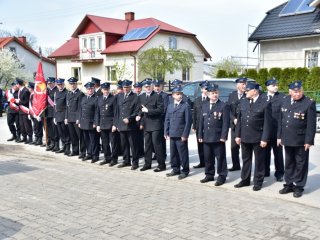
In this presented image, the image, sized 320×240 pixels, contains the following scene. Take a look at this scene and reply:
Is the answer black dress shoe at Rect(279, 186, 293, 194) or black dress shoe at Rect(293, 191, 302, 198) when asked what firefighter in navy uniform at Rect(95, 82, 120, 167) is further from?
black dress shoe at Rect(293, 191, 302, 198)

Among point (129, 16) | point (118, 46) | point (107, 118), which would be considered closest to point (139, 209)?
point (107, 118)

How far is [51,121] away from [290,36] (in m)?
13.7

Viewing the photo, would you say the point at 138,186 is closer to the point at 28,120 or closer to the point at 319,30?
the point at 28,120

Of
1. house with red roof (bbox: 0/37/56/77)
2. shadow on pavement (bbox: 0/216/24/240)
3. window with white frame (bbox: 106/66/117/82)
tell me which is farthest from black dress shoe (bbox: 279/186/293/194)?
house with red roof (bbox: 0/37/56/77)

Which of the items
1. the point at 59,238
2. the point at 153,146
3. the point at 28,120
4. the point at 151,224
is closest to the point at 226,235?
the point at 151,224

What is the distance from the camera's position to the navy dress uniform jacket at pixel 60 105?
32.4 ft

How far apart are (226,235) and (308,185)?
2.85 metres

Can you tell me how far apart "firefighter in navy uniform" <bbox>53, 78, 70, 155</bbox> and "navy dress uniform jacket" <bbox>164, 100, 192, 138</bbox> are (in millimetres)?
3401

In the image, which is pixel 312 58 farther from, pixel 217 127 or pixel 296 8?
pixel 217 127

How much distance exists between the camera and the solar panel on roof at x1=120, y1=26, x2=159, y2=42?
3400 centimetres

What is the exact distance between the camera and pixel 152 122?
8.16 m

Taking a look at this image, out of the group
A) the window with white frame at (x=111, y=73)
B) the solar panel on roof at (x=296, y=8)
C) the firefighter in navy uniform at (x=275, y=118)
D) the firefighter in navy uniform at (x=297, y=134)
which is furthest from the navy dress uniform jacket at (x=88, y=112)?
the window with white frame at (x=111, y=73)

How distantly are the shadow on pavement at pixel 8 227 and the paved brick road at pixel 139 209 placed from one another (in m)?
0.01

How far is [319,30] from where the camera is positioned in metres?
18.3
